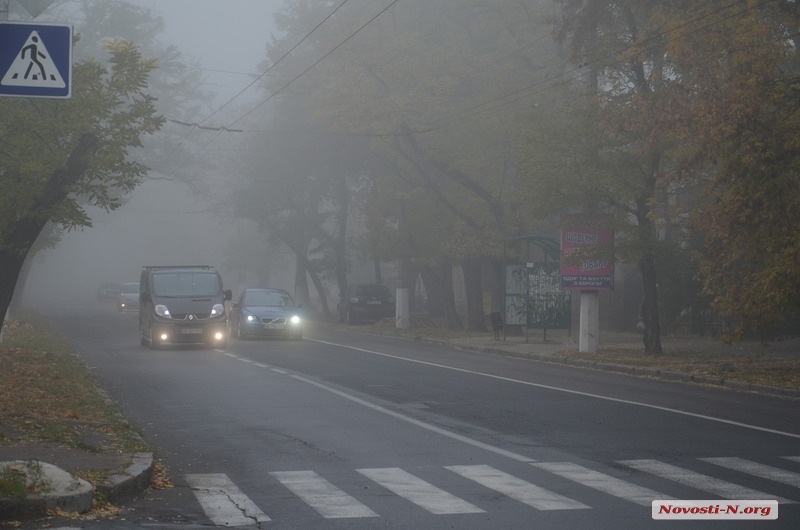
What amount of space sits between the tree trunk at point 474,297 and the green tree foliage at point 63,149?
23376mm

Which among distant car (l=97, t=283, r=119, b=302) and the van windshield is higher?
distant car (l=97, t=283, r=119, b=302)

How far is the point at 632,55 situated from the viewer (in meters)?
25.2

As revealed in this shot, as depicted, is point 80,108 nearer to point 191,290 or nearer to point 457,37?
point 191,290

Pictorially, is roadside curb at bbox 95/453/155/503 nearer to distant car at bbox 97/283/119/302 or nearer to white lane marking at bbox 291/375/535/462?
white lane marking at bbox 291/375/535/462

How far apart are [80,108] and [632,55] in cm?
1314

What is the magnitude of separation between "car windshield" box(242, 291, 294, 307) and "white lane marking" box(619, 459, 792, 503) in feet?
84.1

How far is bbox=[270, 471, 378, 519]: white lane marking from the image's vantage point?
8.35m

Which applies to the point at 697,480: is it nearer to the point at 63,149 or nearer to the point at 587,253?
the point at 63,149

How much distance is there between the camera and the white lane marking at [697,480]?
902 centimetres

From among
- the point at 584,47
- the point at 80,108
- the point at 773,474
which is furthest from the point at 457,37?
the point at 773,474

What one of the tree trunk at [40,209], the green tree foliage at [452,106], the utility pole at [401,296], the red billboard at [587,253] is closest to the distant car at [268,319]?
the green tree foliage at [452,106]

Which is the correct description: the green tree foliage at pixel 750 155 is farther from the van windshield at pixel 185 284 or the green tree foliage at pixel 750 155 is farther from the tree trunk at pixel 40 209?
the van windshield at pixel 185 284

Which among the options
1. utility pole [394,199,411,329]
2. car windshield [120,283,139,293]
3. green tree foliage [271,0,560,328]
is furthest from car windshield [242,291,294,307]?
car windshield [120,283,139,293]

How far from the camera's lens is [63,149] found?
1828 cm
